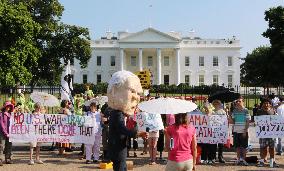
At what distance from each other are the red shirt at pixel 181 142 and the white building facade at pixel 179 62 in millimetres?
91824

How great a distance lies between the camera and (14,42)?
4188 centimetres

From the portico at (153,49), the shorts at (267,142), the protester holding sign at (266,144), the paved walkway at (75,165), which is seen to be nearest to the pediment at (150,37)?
→ the portico at (153,49)

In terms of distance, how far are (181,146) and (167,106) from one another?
3.60 metres

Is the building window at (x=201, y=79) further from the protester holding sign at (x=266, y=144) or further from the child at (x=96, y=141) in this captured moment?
the child at (x=96, y=141)

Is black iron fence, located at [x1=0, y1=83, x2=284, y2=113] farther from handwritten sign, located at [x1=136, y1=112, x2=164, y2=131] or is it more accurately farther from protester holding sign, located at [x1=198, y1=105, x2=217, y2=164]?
protester holding sign, located at [x1=198, y1=105, x2=217, y2=164]

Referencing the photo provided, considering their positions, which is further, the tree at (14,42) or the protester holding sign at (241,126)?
the tree at (14,42)

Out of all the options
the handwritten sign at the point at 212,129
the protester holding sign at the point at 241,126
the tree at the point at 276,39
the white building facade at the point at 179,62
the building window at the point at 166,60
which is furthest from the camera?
the building window at the point at 166,60

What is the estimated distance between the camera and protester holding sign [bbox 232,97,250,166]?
14.3 m

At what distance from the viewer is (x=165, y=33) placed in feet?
323

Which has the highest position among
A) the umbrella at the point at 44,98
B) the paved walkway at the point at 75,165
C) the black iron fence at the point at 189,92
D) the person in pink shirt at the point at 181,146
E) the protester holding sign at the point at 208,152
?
the black iron fence at the point at 189,92

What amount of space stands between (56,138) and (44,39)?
4356cm

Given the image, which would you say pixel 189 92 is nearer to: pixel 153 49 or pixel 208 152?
pixel 208 152

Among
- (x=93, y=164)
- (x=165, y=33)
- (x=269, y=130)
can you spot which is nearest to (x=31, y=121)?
(x=93, y=164)

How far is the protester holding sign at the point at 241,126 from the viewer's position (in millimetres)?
14258
